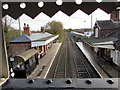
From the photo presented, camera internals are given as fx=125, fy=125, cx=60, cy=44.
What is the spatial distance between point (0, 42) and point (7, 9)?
38 centimetres

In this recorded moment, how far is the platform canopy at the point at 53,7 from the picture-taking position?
51.8 inches

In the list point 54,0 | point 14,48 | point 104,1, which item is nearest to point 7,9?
point 54,0

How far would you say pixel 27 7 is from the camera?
1.36 meters

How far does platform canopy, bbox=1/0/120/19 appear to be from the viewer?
4.32ft

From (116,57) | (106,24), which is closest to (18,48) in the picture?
(116,57)

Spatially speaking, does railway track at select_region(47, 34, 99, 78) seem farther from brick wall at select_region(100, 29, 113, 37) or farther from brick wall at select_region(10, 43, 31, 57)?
brick wall at select_region(100, 29, 113, 37)

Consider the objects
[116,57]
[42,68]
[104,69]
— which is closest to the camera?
[104,69]

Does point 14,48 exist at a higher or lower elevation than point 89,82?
lower

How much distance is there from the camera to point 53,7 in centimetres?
135

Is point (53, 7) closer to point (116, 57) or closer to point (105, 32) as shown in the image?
point (116, 57)

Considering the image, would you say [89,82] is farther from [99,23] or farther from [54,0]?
[99,23]

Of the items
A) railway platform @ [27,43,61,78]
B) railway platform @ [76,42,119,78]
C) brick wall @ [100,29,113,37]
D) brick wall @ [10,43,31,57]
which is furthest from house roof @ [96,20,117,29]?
brick wall @ [10,43,31,57]

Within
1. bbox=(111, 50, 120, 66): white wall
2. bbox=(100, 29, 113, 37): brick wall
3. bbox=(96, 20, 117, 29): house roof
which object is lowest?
bbox=(111, 50, 120, 66): white wall

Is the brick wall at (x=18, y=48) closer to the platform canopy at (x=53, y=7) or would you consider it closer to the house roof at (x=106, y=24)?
the house roof at (x=106, y=24)
